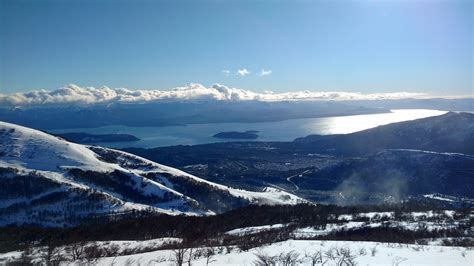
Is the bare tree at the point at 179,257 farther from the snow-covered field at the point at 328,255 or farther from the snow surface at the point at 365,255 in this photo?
the snow surface at the point at 365,255

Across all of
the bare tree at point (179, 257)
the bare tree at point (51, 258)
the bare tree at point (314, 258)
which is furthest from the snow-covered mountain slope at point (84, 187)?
the bare tree at point (314, 258)

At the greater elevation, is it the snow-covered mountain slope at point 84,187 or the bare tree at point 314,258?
the bare tree at point 314,258

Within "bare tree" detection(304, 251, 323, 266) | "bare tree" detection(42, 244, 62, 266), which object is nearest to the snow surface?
"bare tree" detection(304, 251, 323, 266)

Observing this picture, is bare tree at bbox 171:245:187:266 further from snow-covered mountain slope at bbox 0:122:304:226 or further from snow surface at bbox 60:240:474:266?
snow-covered mountain slope at bbox 0:122:304:226

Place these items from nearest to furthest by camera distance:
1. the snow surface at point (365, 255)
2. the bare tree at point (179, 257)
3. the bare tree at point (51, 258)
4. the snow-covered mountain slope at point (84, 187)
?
the snow surface at point (365, 255)
the bare tree at point (179, 257)
the bare tree at point (51, 258)
the snow-covered mountain slope at point (84, 187)

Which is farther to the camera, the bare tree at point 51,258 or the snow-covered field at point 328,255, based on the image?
the bare tree at point 51,258

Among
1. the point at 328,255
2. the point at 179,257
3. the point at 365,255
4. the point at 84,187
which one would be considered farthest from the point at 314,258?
the point at 84,187

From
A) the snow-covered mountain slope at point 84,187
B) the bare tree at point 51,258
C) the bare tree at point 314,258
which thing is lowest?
the snow-covered mountain slope at point 84,187

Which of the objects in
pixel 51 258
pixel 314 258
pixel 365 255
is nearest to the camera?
pixel 314 258

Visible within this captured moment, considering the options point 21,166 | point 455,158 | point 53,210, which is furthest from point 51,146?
point 455,158

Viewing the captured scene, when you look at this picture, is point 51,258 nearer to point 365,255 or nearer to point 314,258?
point 314,258
